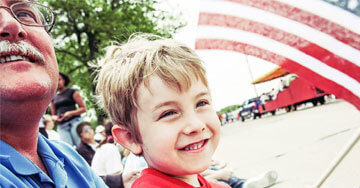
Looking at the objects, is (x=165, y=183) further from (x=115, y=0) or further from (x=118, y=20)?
(x=115, y=0)

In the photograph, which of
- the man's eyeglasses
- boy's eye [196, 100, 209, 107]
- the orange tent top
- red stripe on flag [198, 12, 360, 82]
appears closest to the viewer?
the man's eyeglasses

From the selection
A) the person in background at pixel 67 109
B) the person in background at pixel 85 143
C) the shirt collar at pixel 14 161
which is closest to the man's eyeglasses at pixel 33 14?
the shirt collar at pixel 14 161

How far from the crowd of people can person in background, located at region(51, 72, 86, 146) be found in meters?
3.22

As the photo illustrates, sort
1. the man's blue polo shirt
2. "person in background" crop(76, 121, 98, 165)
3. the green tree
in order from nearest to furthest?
the man's blue polo shirt, "person in background" crop(76, 121, 98, 165), the green tree

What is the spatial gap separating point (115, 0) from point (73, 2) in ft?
6.54

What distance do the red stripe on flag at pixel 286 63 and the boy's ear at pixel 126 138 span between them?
1.29 m

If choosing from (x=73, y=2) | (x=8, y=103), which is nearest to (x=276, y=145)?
(x=8, y=103)

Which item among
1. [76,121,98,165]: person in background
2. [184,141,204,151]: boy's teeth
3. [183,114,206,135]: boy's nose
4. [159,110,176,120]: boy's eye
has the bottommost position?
[76,121,98,165]: person in background

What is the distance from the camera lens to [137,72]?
1331 millimetres

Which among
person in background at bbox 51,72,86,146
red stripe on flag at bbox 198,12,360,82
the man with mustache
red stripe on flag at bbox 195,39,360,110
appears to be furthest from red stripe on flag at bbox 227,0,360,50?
person in background at bbox 51,72,86,146

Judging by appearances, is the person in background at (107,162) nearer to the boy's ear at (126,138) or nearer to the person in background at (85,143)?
the person in background at (85,143)

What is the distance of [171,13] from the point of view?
16.6m

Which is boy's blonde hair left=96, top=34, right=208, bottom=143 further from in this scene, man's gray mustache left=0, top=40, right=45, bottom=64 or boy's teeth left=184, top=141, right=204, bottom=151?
man's gray mustache left=0, top=40, right=45, bottom=64

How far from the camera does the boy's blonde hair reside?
1304 millimetres
